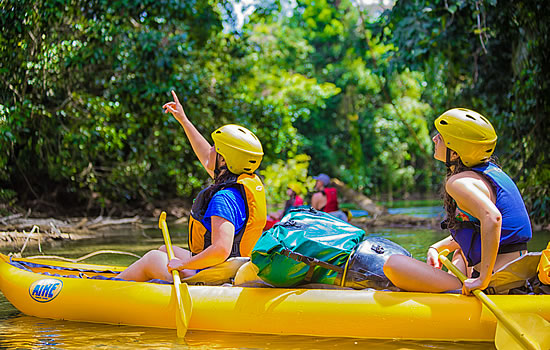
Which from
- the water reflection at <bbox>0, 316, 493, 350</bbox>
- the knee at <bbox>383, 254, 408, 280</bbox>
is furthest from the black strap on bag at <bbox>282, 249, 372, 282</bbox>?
the water reflection at <bbox>0, 316, 493, 350</bbox>

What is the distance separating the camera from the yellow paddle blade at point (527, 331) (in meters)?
2.60

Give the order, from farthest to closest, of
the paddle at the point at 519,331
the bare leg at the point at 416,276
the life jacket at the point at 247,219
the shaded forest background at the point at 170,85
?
the shaded forest background at the point at 170,85 < the life jacket at the point at 247,219 < the bare leg at the point at 416,276 < the paddle at the point at 519,331

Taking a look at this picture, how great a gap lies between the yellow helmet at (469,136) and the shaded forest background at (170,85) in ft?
15.4

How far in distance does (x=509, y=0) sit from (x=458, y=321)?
605cm

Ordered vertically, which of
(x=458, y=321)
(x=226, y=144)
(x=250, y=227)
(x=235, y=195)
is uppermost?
(x=226, y=144)

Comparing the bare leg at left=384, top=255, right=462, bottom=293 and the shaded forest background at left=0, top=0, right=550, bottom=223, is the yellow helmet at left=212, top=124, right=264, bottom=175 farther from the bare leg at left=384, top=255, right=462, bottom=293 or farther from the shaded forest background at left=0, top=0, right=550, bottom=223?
the shaded forest background at left=0, top=0, right=550, bottom=223

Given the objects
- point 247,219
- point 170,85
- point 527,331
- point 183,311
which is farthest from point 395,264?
point 170,85

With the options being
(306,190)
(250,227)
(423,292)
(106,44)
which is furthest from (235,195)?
(306,190)

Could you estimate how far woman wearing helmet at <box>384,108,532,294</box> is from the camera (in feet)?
8.98

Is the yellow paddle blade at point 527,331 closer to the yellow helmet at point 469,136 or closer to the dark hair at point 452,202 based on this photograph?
the dark hair at point 452,202

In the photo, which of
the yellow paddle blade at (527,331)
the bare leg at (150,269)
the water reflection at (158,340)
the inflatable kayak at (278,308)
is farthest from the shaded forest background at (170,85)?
the yellow paddle blade at (527,331)

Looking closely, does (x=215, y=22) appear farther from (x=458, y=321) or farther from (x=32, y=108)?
(x=458, y=321)

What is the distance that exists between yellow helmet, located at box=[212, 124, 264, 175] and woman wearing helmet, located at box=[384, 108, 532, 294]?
1.02 meters

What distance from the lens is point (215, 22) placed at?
1322 cm
